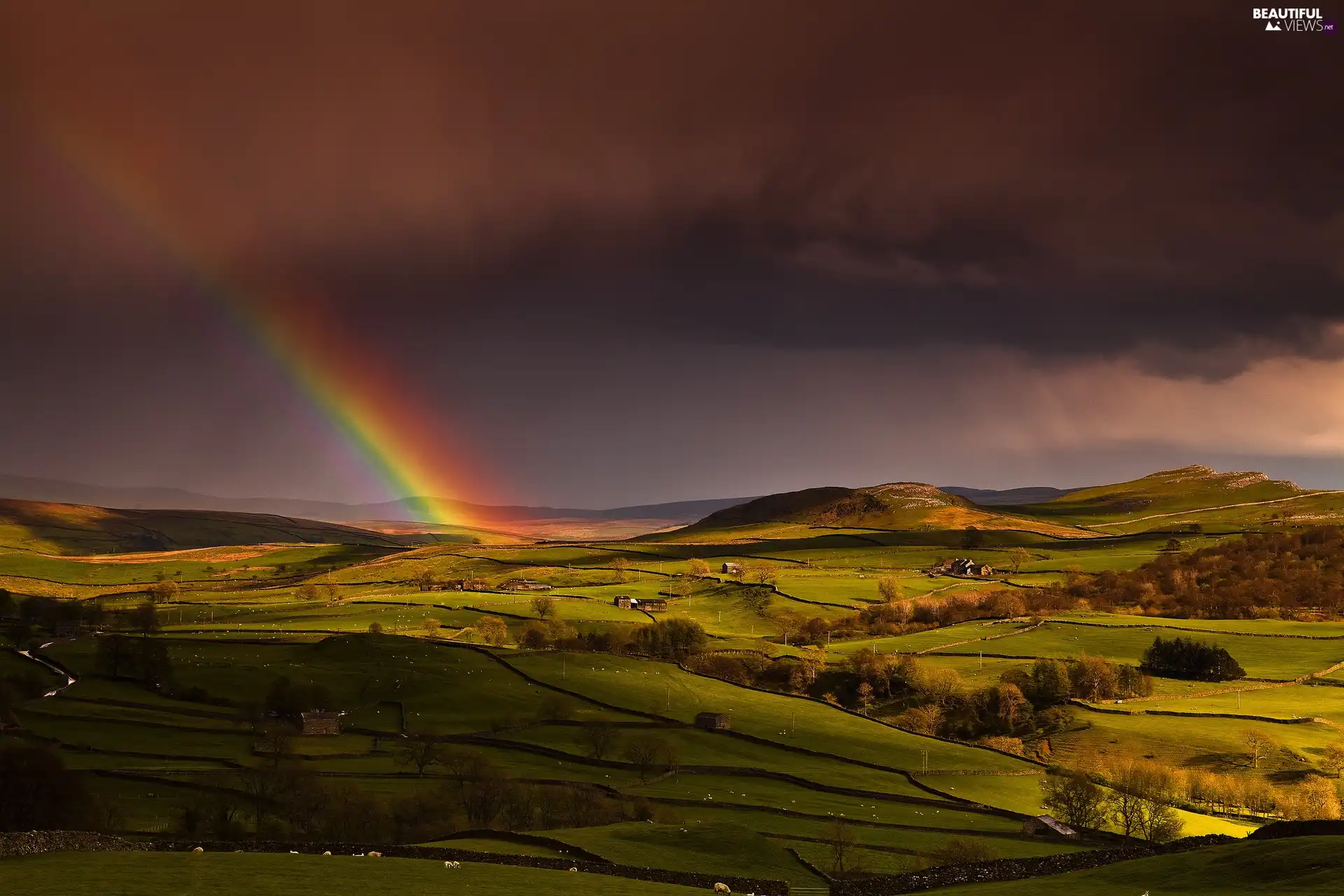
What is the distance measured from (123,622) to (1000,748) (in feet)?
521

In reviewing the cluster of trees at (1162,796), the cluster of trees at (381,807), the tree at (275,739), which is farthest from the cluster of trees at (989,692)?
the tree at (275,739)

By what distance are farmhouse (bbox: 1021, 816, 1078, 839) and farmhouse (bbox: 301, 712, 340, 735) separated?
77.6m

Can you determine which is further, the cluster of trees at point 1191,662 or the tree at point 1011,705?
the cluster of trees at point 1191,662

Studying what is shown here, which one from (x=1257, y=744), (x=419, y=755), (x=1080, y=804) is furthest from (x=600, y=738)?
(x=1257, y=744)

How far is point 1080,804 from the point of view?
284ft

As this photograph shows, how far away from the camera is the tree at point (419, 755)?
9569 centimetres

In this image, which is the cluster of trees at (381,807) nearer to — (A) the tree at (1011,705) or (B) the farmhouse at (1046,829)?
(B) the farmhouse at (1046,829)

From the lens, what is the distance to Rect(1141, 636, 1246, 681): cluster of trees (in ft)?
515

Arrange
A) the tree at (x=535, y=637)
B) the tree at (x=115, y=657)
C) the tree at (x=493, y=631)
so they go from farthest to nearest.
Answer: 1. the tree at (x=493, y=631)
2. the tree at (x=535, y=637)
3. the tree at (x=115, y=657)

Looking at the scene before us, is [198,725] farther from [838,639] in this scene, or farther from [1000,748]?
[838,639]

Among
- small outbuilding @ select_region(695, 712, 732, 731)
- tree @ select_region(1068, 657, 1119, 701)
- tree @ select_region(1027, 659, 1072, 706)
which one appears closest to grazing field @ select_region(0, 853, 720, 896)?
small outbuilding @ select_region(695, 712, 732, 731)

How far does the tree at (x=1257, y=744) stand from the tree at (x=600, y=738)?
7451cm

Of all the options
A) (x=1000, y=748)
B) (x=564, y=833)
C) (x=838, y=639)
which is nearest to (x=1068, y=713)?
(x=1000, y=748)

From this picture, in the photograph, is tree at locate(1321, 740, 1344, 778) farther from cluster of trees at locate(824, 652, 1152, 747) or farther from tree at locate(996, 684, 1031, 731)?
tree at locate(996, 684, 1031, 731)
